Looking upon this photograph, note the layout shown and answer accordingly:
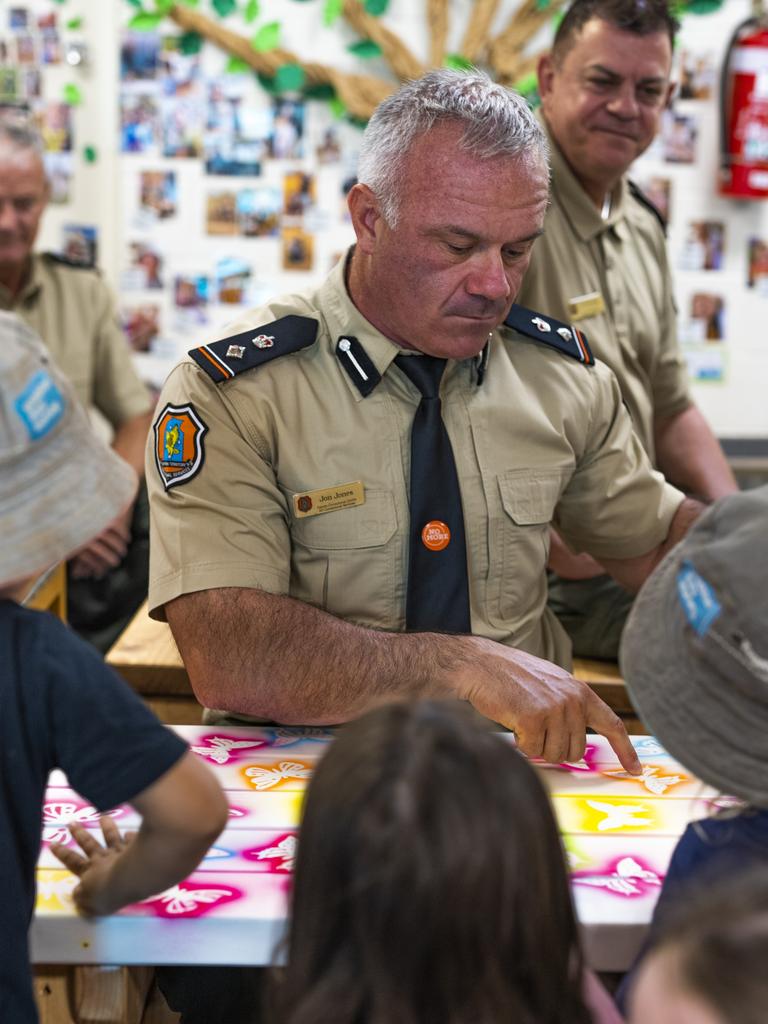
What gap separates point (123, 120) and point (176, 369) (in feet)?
7.55

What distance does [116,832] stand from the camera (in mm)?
1159

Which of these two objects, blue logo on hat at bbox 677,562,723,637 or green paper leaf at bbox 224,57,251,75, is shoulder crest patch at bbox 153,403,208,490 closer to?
blue logo on hat at bbox 677,562,723,637

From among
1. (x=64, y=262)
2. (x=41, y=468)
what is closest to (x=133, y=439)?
(x=64, y=262)

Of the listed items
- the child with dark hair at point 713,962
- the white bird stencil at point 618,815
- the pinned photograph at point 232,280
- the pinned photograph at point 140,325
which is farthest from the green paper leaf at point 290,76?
the child with dark hair at point 713,962

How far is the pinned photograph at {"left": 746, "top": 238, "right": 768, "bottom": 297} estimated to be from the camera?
3742mm

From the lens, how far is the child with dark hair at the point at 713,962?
63cm

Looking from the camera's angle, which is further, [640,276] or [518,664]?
[640,276]

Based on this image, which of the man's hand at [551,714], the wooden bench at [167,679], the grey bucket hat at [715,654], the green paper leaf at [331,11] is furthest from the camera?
the green paper leaf at [331,11]

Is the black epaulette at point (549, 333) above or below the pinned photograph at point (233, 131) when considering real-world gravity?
below

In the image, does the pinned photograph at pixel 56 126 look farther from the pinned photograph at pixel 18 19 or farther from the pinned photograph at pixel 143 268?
the pinned photograph at pixel 143 268

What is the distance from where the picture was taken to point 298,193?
373 cm

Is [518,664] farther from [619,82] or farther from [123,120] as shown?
[123,120]

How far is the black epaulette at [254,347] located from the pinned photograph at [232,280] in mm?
2108

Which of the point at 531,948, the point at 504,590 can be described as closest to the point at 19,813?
the point at 531,948
